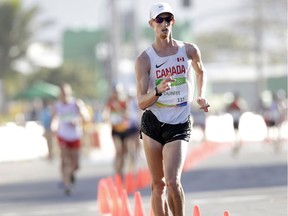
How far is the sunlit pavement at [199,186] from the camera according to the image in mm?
16719

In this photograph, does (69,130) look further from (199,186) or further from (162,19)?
(162,19)

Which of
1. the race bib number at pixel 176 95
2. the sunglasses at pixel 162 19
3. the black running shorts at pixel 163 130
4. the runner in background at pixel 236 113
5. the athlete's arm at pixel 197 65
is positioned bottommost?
the black running shorts at pixel 163 130

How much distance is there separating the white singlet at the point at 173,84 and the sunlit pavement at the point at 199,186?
3.56 m

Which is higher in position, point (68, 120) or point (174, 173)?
point (68, 120)

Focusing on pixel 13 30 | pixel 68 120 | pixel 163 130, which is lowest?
pixel 163 130

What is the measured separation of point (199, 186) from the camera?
21172 mm

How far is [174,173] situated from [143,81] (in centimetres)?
82

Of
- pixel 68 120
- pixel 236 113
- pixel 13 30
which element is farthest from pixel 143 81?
pixel 13 30

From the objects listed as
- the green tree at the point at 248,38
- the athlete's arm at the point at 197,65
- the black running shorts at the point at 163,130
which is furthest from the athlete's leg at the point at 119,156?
the green tree at the point at 248,38

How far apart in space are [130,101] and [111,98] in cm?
357

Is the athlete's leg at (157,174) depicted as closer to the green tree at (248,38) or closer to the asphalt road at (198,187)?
the asphalt road at (198,187)

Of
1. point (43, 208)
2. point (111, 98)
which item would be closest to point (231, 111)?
point (111, 98)

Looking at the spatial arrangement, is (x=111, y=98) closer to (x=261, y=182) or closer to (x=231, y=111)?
(x=261, y=182)

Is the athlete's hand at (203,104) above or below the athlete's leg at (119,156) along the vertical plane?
below
